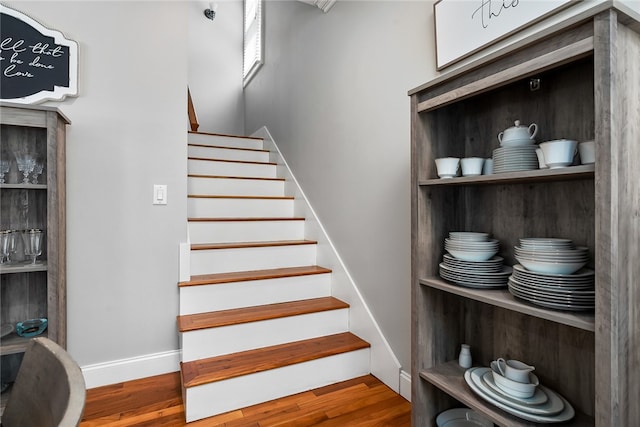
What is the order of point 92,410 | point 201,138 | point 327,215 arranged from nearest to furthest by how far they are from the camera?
point 92,410
point 327,215
point 201,138

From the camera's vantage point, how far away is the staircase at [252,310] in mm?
1704

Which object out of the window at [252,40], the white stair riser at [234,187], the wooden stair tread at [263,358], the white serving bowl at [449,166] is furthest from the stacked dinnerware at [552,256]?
→ the window at [252,40]

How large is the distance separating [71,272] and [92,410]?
27.5 inches

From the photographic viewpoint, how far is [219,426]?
5.03ft

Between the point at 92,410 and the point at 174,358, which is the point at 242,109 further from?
the point at 92,410

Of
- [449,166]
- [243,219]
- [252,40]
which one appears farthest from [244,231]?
[252,40]

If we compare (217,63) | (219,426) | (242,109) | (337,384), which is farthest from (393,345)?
(217,63)

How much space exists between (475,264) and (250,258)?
5.15ft

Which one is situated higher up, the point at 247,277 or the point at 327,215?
the point at 327,215

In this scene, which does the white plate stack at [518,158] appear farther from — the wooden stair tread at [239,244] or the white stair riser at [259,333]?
the wooden stair tread at [239,244]

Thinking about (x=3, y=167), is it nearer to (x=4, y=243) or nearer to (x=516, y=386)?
(x=4, y=243)

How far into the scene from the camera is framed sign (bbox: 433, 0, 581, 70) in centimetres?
114

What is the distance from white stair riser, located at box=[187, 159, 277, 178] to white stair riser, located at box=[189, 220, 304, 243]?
0.80 meters

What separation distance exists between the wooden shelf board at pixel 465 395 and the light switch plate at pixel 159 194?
165cm
